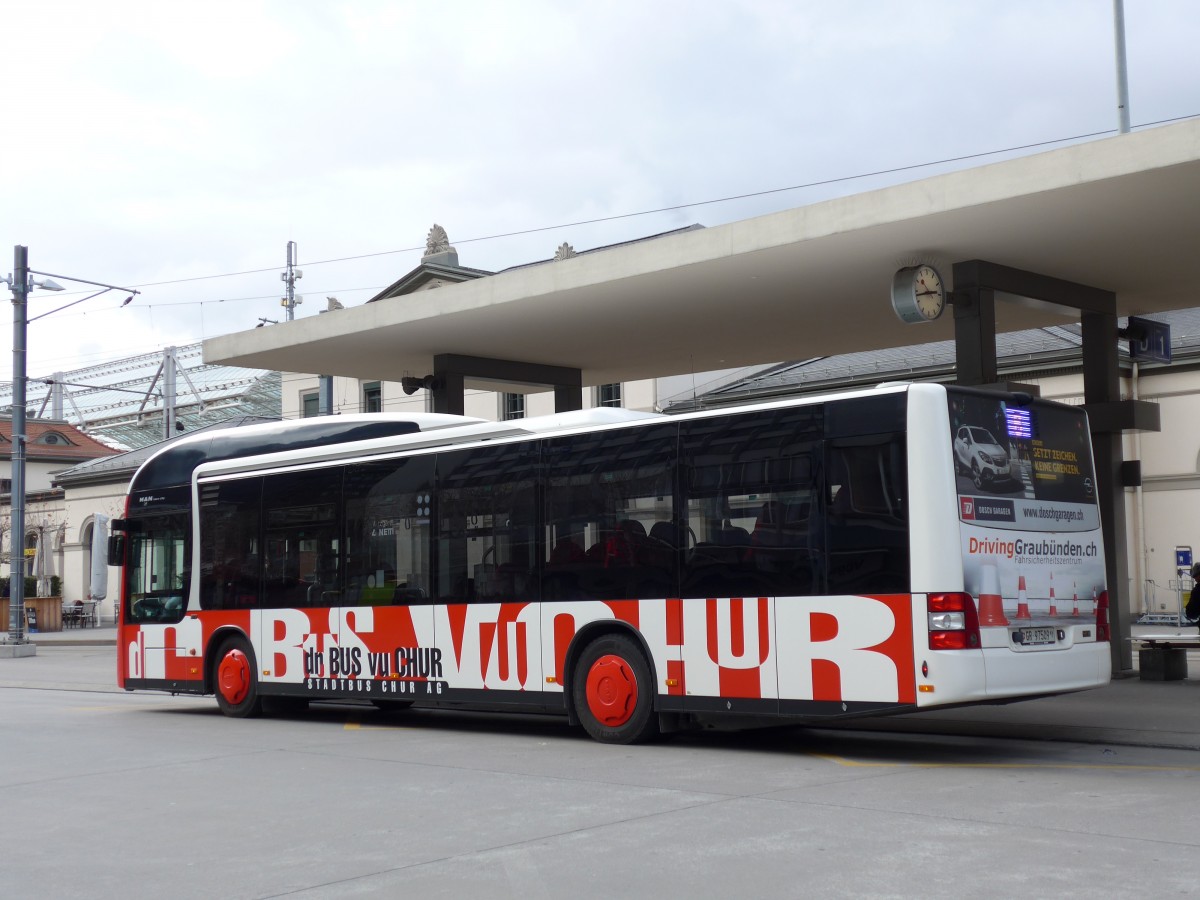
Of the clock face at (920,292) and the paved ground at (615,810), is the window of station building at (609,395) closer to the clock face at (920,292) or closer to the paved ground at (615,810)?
the clock face at (920,292)

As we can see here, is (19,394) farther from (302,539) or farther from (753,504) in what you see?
(753,504)

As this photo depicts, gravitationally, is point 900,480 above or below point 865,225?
below

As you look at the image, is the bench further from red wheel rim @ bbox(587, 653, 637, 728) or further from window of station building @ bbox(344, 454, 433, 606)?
window of station building @ bbox(344, 454, 433, 606)

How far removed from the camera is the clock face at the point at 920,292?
15.6 meters

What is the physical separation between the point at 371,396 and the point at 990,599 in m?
43.9

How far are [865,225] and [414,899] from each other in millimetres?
9690

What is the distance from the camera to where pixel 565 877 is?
6699 millimetres

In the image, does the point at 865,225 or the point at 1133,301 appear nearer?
the point at 865,225

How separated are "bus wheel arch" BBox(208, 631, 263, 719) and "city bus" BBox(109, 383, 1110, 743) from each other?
0.09ft

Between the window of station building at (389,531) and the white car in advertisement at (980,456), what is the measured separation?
5727 mm

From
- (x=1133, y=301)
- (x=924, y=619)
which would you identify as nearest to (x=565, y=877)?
(x=924, y=619)

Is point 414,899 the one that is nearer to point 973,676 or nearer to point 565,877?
point 565,877

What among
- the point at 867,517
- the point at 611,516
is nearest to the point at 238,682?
the point at 611,516

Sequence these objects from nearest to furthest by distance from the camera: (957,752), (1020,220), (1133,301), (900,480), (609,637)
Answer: (900,480) < (957,752) < (609,637) < (1020,220) < (1133,301)
